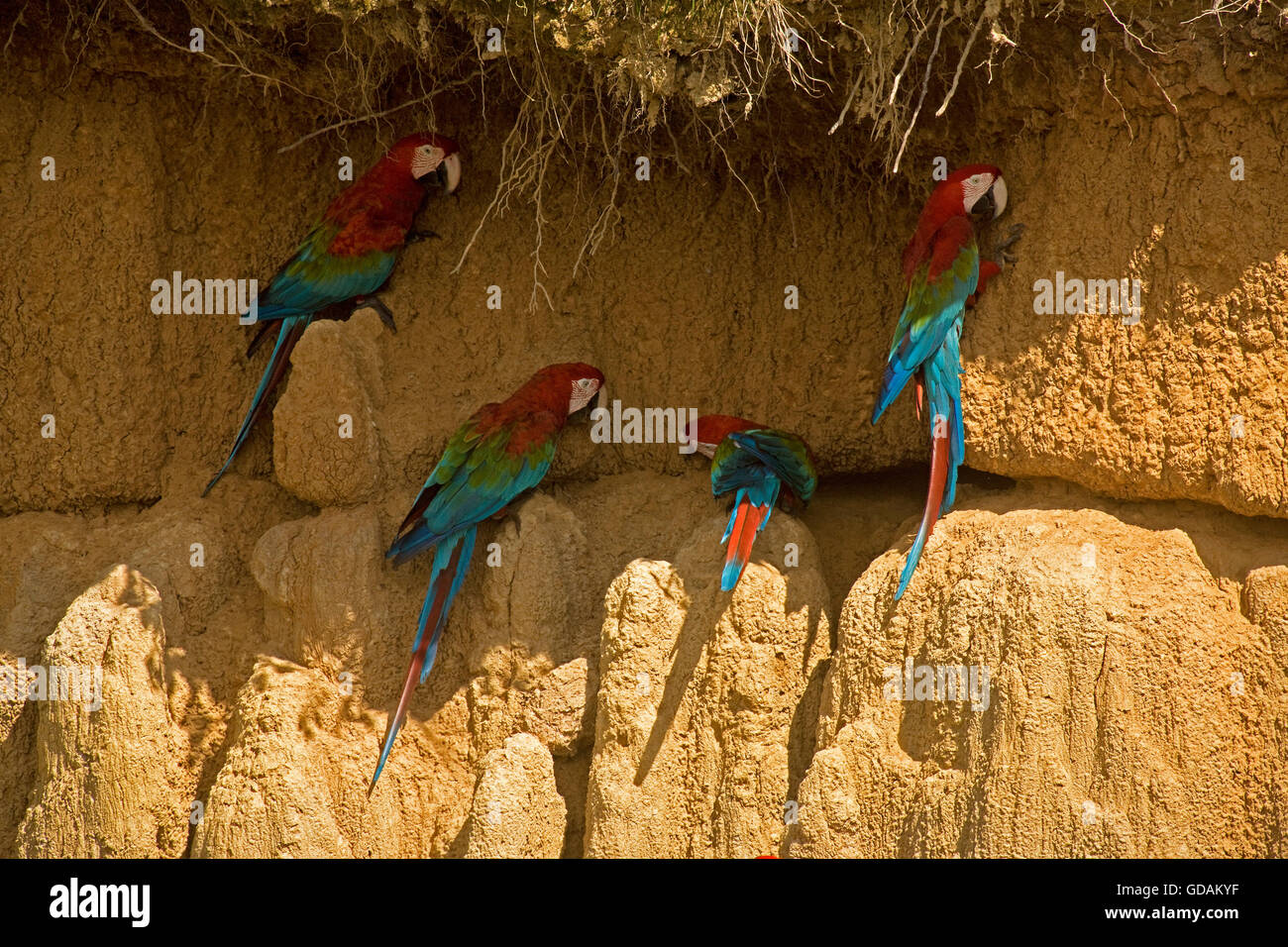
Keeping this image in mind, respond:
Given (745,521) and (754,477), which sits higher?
(754,477)

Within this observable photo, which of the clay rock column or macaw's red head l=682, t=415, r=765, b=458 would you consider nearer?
the clay rock column

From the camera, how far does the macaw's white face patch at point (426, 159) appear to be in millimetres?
3984

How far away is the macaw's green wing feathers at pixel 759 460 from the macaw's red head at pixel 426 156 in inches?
46.3

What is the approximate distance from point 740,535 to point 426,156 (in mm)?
1452

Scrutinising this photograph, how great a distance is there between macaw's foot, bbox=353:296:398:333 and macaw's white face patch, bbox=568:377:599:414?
61cm

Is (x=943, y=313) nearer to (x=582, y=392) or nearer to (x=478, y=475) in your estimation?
(x=582, y=392)

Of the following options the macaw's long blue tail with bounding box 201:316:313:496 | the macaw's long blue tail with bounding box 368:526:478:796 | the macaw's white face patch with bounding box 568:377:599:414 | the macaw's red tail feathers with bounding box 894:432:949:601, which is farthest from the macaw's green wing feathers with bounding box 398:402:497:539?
the macaw's red tail feathers with bounding box 894:432:949:601

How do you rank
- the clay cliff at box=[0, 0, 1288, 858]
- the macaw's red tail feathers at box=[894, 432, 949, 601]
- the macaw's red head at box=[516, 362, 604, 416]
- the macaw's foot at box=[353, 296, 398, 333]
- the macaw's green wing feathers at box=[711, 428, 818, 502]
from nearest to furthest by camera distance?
the clay cliff at box=[0, 0, 1288, 858]
the macaw's red tail feathers at box=[894, 432, 949, 601]
the macaw's green wing feathers at box=[711, 428, 818, 502]
the macaw's red head at box=[516, 362, 604, 416]
the macaw's foot at box=[353, 296, 398, 333]

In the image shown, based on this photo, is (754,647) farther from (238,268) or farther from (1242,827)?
(238,268)

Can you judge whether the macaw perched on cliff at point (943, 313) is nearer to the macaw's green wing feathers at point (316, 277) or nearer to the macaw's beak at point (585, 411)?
the macaw's beak at point (585, 411)

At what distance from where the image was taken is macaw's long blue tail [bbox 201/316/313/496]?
397 centimetres

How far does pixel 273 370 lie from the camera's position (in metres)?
3.97

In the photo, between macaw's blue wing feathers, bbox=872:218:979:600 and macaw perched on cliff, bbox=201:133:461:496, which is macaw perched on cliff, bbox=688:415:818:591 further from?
macaw perched on cliff, bbox=201:133:461:496

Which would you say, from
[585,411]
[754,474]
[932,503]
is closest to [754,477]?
[754,474]
